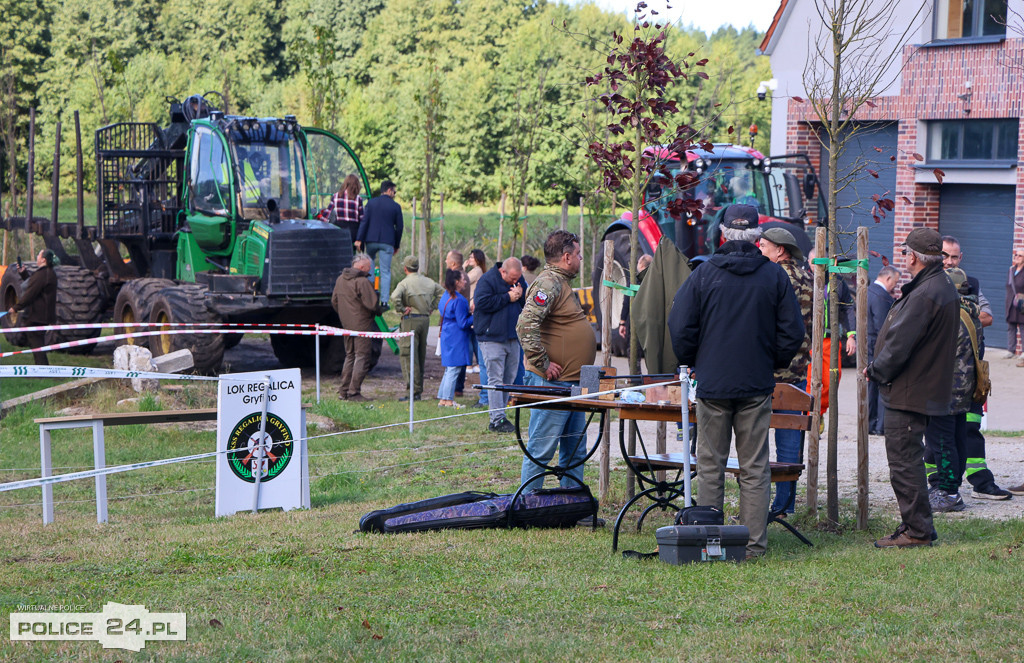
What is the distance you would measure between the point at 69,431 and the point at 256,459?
4710 mm

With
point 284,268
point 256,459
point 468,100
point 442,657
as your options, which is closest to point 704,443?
point 442,657

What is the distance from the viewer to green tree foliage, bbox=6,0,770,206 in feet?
153

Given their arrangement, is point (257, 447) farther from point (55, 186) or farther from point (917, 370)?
point (55, 186)

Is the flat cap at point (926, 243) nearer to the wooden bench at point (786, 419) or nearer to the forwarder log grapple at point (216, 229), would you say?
the wooden bench at point (786, 419)

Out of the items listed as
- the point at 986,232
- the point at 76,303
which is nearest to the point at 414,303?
the point at 76,303

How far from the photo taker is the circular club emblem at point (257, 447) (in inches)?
340

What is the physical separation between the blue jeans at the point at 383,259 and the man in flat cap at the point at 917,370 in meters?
11.1

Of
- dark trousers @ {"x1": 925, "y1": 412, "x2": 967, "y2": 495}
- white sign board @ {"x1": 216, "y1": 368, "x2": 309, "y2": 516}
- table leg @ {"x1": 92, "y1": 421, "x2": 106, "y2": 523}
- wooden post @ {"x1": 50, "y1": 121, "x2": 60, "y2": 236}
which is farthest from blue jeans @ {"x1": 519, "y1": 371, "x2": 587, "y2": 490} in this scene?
wooden post @ {"x1": 50, "y1": 121, "x2": 60, "y2": 236}

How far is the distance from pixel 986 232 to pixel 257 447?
1456 cm

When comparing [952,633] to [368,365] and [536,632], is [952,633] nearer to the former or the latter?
[536,632]

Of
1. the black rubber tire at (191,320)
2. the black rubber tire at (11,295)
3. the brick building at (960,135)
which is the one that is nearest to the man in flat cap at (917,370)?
the black rubber tire at (191,320)

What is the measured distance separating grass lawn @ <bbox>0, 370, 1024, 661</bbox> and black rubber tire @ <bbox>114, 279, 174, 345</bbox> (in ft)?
22.3

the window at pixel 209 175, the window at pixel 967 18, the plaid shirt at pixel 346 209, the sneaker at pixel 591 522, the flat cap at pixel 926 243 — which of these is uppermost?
the window at pixel 967 18

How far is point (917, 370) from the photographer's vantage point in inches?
276
